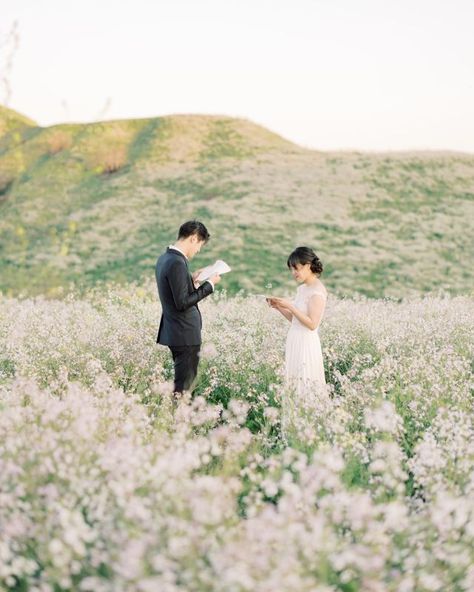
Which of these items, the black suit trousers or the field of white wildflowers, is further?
the black suit trousers

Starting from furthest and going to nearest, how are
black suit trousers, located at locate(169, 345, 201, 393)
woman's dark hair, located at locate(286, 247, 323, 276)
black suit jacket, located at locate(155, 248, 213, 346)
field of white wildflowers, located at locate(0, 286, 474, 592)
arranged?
woman's dark hair, located at locate(286, 247, 323, 276) → black suit trousers, located at locate(169, 345, 201, 393) → black suit jacket, located at locate(155, 248, 213, 346) → field of white wildflowers, located at locate(0, 286, 474, 592)

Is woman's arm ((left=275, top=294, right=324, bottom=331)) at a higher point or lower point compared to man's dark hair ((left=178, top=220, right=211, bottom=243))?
lower

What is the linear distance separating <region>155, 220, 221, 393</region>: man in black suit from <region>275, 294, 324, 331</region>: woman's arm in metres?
0.78

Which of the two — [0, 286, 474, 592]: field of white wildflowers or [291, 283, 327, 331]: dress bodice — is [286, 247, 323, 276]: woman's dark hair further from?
[0, 286, 474, 592]: field of white wildflowers

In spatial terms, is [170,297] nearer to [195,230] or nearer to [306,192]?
[195,230]

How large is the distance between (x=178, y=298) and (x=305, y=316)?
137 cm

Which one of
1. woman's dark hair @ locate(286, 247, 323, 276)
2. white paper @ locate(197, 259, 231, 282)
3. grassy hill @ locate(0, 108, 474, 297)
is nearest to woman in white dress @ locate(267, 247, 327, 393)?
woman's dark hair @ locate(286, 247, 323, 276)

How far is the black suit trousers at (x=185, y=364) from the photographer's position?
648 centimetres

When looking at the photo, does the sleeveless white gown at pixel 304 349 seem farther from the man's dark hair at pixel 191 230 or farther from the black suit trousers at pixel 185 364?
the man's dark hair at pixel 191 230

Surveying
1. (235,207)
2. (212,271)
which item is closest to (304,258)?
(212,271)

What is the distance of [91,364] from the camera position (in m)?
6.80

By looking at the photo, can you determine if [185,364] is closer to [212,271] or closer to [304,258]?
[212,271]

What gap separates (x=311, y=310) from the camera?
266 inches

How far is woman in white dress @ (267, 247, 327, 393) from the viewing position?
6.69 metres
